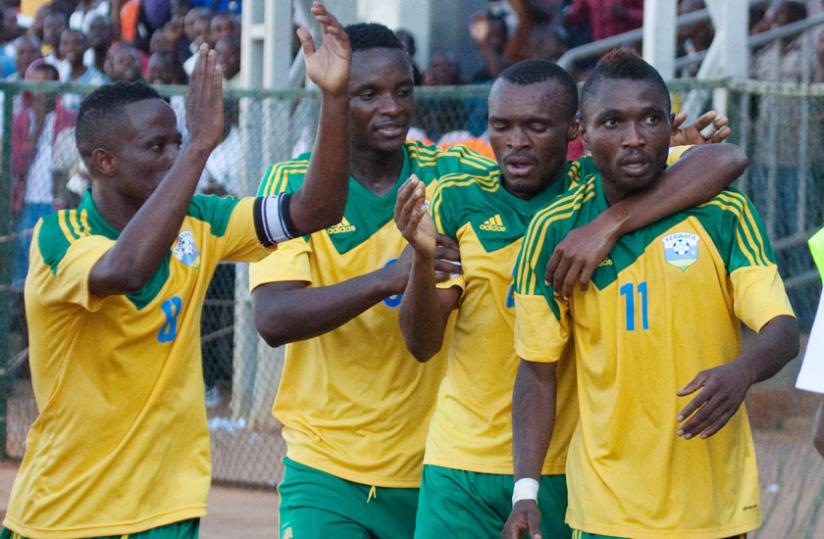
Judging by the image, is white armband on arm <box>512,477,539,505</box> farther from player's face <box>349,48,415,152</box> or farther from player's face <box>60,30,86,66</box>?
player's face <box>60,30,86,66</box>

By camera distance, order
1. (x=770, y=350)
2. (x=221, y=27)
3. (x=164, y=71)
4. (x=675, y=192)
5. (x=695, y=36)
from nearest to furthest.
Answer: (x=770, y=350)
(x=675, y=192)
(x=695, y=36)
(x=164, y=71)
(x=221, y=27)

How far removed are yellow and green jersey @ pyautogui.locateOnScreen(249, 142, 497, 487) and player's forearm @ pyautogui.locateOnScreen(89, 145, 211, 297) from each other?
0.82 metres

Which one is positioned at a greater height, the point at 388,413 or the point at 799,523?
the point at 388,413

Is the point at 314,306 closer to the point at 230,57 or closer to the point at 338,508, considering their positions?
the point at 338,508

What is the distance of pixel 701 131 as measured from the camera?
17.4ft

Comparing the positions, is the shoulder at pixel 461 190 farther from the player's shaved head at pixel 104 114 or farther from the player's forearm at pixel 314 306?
the player's shaved head at pixel 104 114

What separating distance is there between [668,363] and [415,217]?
2.61ft

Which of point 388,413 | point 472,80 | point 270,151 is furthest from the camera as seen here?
point 472,80

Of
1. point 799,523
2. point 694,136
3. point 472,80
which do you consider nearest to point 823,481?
point 799,523

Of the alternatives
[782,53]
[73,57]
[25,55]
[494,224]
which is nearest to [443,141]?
[782,53]

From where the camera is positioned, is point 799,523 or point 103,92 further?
point 799,523

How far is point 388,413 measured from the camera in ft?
17.1

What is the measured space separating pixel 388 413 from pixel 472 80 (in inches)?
324

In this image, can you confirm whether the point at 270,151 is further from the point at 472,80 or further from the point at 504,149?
the point at 504,149
